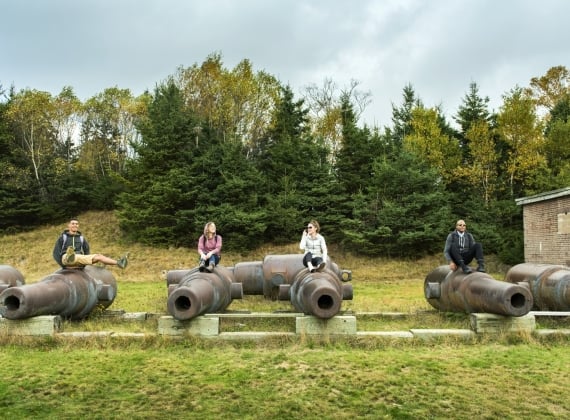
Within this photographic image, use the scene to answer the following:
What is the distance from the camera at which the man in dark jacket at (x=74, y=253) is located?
8.61 m

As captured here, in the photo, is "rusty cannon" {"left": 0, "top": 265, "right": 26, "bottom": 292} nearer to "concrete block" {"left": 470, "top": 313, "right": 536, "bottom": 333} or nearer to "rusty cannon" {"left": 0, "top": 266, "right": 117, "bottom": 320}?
"rusty cannon" {"left": 0, "top": 266, "right": 117, "bottom": 320}

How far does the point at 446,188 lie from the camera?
28.3 m

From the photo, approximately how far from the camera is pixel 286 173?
26578 mm

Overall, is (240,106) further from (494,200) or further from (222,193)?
(494,200)

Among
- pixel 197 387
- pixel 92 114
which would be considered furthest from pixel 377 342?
pixel 92 114

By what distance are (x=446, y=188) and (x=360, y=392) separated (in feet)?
81.9

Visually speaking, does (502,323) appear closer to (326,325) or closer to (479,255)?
(479,255)

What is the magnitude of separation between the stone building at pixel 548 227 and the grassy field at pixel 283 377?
9.25m

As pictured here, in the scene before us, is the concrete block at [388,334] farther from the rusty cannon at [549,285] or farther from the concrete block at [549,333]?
the rusty cannon at [549,285]

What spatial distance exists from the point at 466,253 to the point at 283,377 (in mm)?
5165

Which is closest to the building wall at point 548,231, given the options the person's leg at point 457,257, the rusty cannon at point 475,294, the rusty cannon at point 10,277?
the rusty cannon at point 475,294

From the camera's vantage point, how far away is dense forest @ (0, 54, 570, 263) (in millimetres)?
24375

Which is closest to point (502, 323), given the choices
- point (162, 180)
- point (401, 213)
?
point (401, 213)

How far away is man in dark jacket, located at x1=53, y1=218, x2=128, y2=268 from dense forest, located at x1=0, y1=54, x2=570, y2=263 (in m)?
15.0
